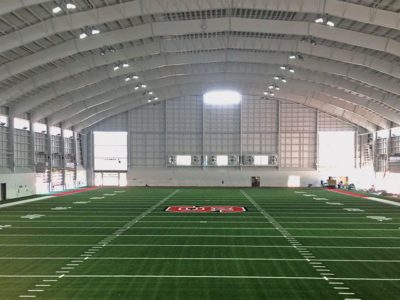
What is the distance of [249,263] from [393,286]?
137 inches

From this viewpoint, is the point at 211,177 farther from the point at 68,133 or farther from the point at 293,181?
the point at 68,133

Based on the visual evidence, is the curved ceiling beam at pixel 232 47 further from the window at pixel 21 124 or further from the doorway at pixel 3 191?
the doorway at pixel 3 191

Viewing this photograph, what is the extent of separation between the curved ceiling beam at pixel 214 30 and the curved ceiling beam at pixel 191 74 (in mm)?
10944

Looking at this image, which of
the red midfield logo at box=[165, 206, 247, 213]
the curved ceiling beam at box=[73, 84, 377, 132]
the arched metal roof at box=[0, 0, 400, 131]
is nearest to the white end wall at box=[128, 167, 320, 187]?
the curved ceiling beam at box=[73, 84, 377, 132]

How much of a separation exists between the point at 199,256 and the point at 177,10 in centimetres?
1251

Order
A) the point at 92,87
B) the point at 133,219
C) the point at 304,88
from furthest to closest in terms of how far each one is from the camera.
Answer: the point at 304,88 → the point at 92,87 → the point at 133,219

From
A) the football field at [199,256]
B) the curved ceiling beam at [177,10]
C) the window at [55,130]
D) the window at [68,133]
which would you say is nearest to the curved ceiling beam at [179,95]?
the window at [68,133]

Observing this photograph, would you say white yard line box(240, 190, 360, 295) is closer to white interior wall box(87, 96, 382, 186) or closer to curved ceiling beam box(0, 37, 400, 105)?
curved ceiling beam box(0, 37, 400, 105)

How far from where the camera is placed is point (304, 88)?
37.5 m

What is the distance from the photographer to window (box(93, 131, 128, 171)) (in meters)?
48.7

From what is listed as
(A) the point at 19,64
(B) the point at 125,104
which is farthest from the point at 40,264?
(B) the point at 125,104

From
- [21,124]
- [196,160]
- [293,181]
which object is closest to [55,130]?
[21,124]

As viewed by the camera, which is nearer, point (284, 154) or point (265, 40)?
point (265, 40)

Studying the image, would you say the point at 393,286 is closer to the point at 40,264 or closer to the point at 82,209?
the point at 40,264
